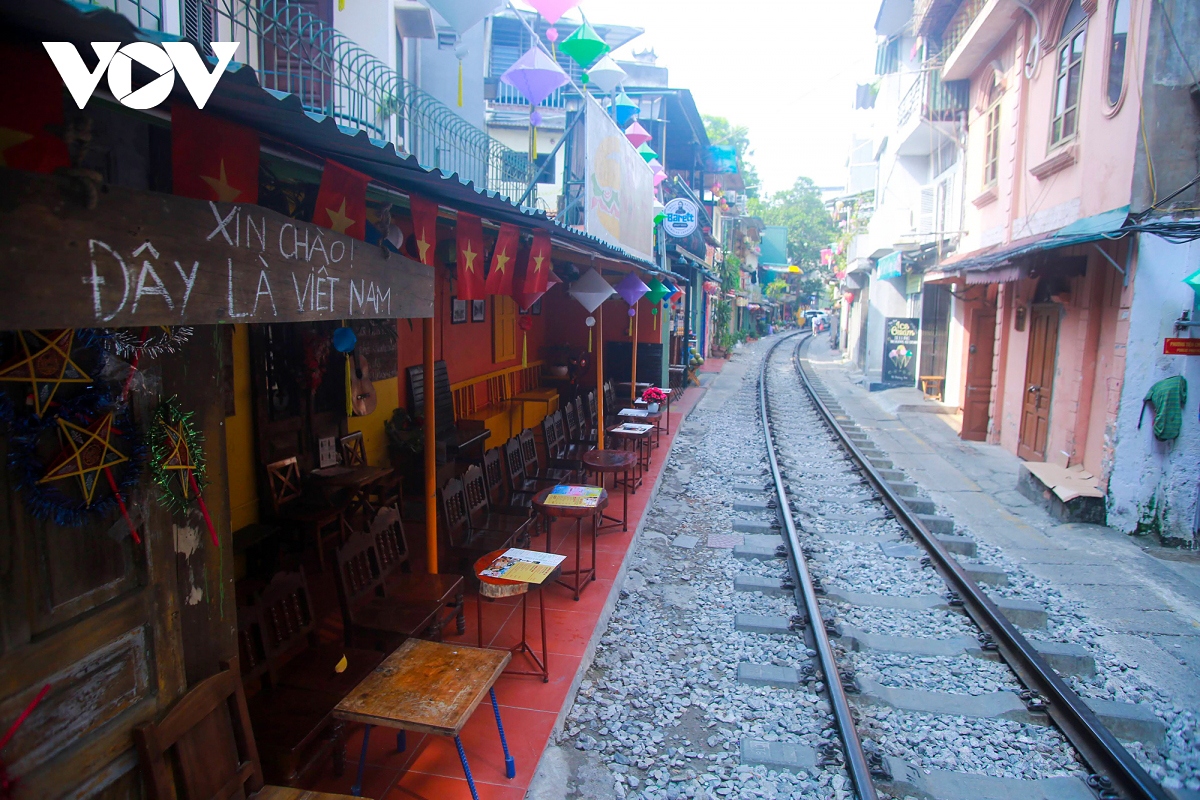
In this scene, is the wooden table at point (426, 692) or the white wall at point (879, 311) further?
the white wall at point (879, 311)

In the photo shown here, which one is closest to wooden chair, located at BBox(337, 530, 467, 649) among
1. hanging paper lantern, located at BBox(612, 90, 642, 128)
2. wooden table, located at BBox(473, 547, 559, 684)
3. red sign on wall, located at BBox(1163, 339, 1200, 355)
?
wooden table, located at BBox(473, 547, 559, 684)

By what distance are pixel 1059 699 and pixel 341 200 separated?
5248 mm

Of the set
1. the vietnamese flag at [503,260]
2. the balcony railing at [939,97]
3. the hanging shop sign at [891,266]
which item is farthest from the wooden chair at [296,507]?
the hanging shop sign at [891,266]

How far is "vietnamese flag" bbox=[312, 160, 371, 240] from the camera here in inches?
114

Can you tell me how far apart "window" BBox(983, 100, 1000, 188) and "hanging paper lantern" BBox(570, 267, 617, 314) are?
9.21m

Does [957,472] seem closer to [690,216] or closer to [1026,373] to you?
[1026,373]

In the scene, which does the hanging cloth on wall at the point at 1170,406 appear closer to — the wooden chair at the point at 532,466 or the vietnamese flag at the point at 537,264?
the wooden chair at the point at 532,466

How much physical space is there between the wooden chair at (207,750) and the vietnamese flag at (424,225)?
2.25 metres

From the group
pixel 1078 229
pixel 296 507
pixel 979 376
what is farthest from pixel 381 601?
pixel 979 376

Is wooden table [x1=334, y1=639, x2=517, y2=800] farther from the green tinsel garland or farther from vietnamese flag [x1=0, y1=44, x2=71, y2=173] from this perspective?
vietnamese flag [x1=0, y1=44, x2=71, y2=173]

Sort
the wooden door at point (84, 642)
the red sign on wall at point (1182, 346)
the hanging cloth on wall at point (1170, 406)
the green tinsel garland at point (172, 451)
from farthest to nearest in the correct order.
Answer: the hanging cloth on wall at point (1170, 406) < the red sign on wall at point (1182, 346) < the green tinsel garland at point (172, 451) < the wooden door at point (84, 642)

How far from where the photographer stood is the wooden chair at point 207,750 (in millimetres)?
2322

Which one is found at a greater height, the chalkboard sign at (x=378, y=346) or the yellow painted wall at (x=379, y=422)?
the chalkboard sign at (x=378, y=346)

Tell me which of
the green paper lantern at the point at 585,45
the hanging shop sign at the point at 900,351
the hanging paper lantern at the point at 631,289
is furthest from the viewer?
the hanging shop sign at the point at 900,351
